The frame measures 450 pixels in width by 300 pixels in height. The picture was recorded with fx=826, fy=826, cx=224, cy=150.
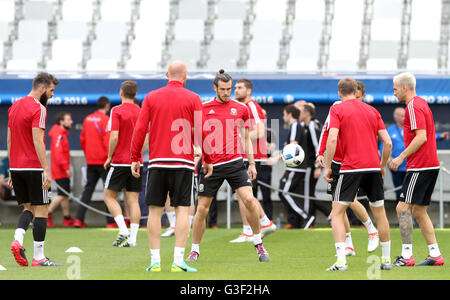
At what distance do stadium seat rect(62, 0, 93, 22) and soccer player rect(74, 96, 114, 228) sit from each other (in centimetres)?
912

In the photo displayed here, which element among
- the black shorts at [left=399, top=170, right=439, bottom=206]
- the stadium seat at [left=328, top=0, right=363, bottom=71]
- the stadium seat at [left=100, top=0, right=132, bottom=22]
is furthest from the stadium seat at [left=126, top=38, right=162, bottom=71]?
the black shorts at [left=399, top=170, right=439, bottom=206]

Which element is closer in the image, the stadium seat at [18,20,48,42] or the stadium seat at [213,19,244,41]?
the stadium seat at [18,20,48,42]

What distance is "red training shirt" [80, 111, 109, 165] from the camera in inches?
556

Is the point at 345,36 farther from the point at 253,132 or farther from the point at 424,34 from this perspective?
the point at 253,132

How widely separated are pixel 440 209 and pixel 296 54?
832 centimetres

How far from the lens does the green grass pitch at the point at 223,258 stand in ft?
24.2

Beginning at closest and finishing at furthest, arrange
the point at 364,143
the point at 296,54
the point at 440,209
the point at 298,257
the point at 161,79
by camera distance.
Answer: the point at 364,143 < the point at 298,257 < the point at 440,209 < the point at 161,79 < the point at 296,54

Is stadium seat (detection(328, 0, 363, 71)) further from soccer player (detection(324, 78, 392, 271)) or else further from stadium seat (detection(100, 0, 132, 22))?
soccer player (detection(324, 78, 392, 271))

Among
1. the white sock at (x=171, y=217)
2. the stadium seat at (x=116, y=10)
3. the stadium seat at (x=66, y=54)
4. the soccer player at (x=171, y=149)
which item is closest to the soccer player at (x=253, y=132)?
the white sock at (x=171, y=217)

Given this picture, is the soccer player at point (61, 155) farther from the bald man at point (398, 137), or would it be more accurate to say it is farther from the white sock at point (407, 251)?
the white sock at point (407, 251)

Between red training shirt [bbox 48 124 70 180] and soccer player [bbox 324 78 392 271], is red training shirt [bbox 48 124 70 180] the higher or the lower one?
the lower one

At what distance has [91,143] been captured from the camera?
1423 centimetres
